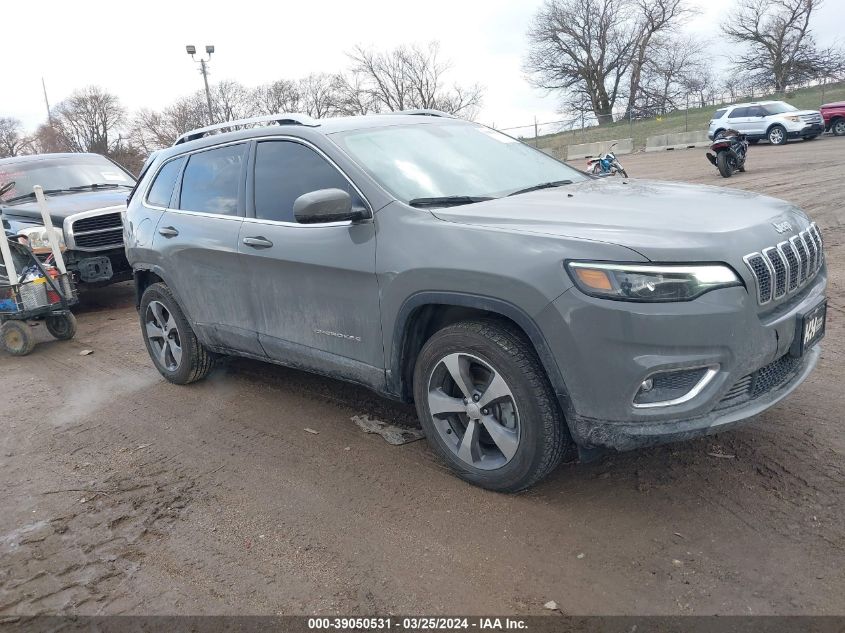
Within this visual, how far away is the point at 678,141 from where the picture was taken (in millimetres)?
32938

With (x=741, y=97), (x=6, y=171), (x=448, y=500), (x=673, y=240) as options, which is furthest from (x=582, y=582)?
(x=741, y=97)

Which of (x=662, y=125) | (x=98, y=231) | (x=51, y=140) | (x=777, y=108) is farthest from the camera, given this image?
(x=51, y=140)

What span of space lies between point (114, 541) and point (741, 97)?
165 feet

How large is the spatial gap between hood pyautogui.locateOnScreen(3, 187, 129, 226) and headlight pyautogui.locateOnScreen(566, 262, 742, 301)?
8190 millimetres

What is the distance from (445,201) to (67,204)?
759 centimetres

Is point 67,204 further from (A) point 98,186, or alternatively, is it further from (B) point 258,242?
(B) point 258,242

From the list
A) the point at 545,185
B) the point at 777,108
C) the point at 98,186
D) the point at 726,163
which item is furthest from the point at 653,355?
the point at 777,108

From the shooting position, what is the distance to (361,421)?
179 inches

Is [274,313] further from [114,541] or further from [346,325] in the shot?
[114,541]

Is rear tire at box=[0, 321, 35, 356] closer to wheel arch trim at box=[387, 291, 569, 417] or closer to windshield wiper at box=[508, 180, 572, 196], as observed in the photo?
wheel arch trim at box=[387, 291, 569, 417]

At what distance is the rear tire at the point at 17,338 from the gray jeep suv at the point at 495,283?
3178mm

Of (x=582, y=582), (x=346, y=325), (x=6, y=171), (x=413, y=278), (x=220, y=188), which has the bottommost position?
(x=582, y=582)

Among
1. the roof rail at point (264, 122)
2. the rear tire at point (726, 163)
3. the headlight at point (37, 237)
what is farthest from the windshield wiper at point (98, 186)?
the rear tire at point (726, 163)

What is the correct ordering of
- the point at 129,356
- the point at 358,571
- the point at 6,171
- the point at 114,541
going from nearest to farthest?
the point at 358,571
the point at 114,541
the point at 129,356
the point at 6,171
